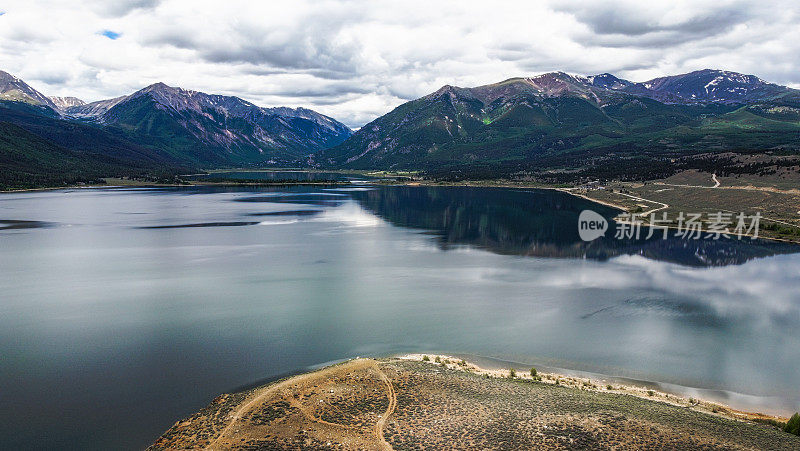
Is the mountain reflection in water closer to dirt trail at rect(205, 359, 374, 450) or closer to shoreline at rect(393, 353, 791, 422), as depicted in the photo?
shoreline at rect(393, 353, 791, 422)

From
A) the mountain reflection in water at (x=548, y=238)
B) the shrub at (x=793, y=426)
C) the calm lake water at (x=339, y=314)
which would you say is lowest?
the calm lake water at (x=339, y=314)

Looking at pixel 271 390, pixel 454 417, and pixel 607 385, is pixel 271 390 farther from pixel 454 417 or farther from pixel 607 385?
pixel 607 385

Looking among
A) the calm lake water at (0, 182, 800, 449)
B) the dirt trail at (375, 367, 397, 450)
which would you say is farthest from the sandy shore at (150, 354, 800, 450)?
the calm lake water at (0, 182, 800, 449)

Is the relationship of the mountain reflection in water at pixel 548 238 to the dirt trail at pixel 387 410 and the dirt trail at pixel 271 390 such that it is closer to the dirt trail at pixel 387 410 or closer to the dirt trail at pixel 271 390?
the dirt trail at pixel 271 390

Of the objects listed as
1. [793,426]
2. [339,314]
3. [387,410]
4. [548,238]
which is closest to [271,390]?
[387,410]

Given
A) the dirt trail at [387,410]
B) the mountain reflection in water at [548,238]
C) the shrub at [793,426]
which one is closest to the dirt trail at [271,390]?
the dirt trail at [387,410]

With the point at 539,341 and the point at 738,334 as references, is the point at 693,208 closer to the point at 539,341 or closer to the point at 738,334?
the point at 738,334

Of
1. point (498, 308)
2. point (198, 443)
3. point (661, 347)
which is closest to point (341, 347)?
point (198, 443)
